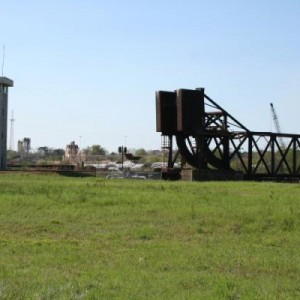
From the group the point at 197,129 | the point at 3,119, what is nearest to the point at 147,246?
the point at 197,129

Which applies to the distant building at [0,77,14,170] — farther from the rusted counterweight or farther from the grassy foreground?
the grassy foreground

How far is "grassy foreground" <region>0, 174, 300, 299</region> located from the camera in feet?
28.7

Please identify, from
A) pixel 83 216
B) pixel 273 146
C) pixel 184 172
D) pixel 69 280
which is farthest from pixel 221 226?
pixel 273 146

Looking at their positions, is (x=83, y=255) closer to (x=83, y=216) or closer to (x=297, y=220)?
(x=83, y=216)

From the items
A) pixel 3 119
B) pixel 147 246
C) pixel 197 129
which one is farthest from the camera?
pixel 3 119

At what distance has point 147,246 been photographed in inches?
524

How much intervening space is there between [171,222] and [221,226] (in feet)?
4.98

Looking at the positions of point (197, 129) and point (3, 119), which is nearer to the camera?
point (197, 129)

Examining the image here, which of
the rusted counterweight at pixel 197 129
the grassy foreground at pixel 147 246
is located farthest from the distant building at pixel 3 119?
the grassy foreground at pixel 147 246

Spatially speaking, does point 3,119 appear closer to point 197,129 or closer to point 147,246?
point 197,129

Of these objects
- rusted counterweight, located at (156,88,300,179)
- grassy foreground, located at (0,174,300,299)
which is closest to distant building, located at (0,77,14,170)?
rusted counterweight, located at (156,88,300,179)

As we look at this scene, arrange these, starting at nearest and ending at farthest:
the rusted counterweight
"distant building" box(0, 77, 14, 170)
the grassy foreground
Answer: the grassy foreground, the rusted counterweight, "distant building" box(0, 77, 14, 170)

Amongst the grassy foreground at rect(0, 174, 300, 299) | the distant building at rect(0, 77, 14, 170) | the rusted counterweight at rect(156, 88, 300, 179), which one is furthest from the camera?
the distant building at rect(0, 77, 14, 170)

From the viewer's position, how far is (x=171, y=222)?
58.3 feet
